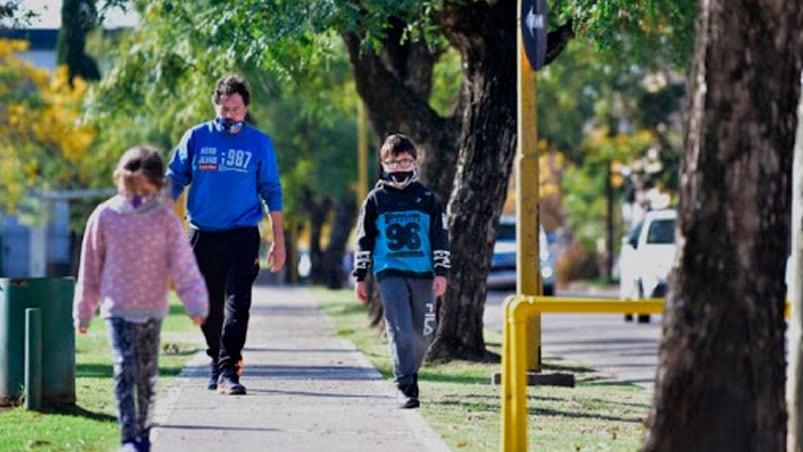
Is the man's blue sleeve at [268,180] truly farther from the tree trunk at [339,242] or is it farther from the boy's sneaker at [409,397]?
the tree trunk at [339,242]

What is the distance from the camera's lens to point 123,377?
891 centimetres

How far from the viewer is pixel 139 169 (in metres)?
8.80

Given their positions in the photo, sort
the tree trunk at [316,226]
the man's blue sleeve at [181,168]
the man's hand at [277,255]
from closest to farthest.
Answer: the man's hand at [277,255] < the man's blue sleeve at [181,168] < the tree trunk at [316,226]

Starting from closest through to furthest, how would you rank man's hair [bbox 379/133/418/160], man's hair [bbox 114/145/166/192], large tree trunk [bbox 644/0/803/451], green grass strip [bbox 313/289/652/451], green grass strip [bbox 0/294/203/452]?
large tree trunk [bbox 644/0/803/451], man's hair [bbox 114/145/166/192], green grass strip [bbox 0/294/203/452], green grass strip [bbox 313/289/652/451], man's hair [bbox 379/133/418/160]

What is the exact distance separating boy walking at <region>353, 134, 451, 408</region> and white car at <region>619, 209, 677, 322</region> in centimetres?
1604

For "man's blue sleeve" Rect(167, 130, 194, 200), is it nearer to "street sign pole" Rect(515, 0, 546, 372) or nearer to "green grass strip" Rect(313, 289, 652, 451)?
"green grass strip" Rect(313, 289, 652, 451)


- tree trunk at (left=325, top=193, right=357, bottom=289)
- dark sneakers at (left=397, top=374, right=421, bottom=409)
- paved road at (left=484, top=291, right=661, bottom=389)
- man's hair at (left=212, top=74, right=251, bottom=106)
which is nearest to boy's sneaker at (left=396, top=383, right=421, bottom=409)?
dark sneakers at (left=397, top=374, right=421, bottom=409)

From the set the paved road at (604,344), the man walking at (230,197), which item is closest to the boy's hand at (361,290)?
the man walking at (230,197)

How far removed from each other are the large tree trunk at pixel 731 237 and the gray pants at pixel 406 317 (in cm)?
381

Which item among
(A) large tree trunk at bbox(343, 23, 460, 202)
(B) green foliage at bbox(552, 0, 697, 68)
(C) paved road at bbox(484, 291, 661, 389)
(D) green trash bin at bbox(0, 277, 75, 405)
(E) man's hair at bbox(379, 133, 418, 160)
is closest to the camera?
(D) green trash bin at bbox(0, 277, 75, 405)

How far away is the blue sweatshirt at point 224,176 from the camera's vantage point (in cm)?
1226

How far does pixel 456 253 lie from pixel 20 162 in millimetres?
33514

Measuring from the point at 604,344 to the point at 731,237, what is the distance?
613 inches

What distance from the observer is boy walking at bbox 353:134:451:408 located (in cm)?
1186
